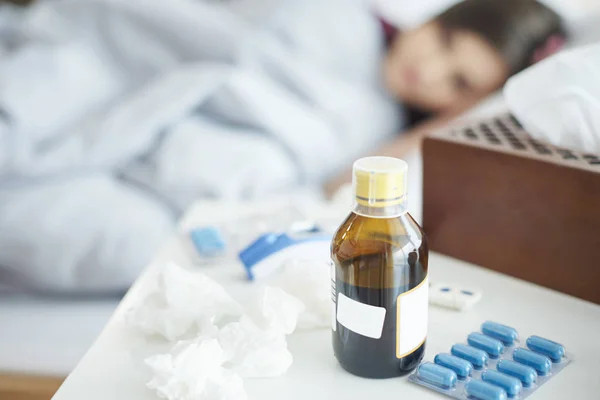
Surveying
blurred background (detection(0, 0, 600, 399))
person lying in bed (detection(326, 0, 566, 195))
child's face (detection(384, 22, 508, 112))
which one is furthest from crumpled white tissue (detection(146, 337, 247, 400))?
child's face (detection(384, 22, 508, 112))

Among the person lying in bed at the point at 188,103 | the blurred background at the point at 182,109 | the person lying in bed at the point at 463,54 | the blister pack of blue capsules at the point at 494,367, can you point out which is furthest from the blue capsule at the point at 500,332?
the person lying in bed at the point at 463,54

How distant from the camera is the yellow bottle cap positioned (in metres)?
0.41

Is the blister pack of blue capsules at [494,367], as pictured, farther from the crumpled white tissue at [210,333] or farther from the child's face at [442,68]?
the child's face at [442,68]

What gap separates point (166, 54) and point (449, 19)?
49 centimetres

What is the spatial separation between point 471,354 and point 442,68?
86 centimetres

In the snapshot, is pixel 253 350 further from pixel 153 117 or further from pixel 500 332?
pixel 153 117

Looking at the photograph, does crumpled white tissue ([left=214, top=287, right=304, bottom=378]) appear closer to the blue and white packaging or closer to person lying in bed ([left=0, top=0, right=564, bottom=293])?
the blue and white packaging

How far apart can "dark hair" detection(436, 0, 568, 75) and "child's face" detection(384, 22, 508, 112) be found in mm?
14

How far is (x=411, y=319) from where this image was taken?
1.43 ft

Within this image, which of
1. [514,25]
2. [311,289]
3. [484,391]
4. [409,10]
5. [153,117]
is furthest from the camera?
[409,10]

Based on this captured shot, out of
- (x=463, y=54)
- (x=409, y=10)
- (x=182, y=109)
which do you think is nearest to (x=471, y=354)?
(x=182, y=109)

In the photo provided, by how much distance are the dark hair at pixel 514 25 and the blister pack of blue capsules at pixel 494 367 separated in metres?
0.80

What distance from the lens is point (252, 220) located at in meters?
0.71

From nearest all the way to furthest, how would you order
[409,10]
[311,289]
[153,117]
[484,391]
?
[484,391] < [311,289] < [153,117] < [409,10]
